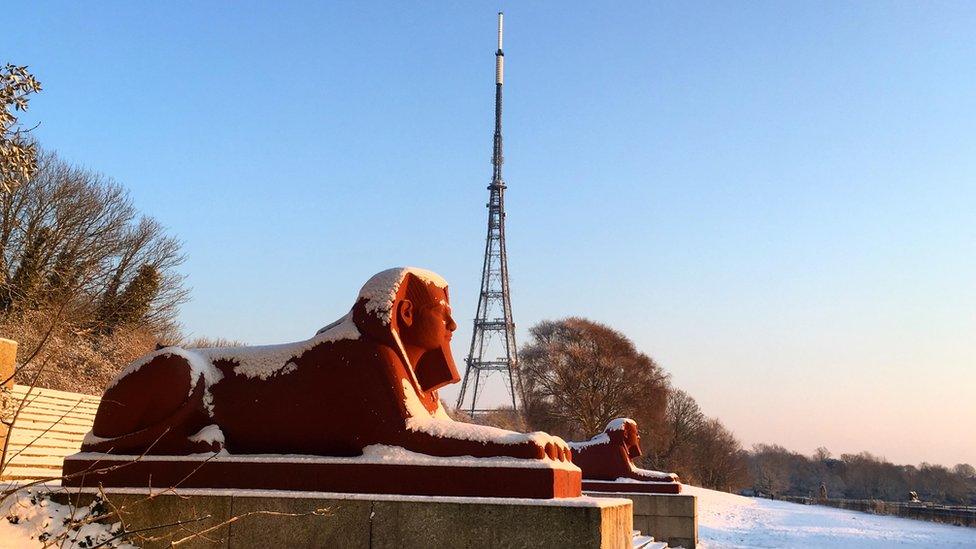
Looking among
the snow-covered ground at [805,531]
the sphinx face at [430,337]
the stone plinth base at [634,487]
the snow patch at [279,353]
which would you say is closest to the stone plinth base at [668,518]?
the stone plinth base at [634,487]

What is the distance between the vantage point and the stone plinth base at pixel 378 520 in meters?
5.54

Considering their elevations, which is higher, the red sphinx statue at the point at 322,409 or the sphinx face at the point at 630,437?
the red sphinx statue at the point at 322,409

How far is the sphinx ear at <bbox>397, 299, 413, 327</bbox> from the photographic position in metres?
6.75

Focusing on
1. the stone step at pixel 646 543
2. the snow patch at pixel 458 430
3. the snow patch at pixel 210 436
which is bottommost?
the stone step at pixel 646 543

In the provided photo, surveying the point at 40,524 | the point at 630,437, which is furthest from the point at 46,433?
the point at 630,437

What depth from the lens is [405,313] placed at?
22.3 ft

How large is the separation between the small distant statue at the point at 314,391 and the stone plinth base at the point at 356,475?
15 centimetres

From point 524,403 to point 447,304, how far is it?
32196 mm

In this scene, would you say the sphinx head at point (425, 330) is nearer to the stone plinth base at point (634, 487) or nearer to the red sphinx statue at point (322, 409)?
the red sphinx statue at point (322, 409)

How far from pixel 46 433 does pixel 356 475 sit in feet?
22.6

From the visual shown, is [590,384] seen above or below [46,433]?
above

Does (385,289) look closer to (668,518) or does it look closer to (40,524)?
(40,524)

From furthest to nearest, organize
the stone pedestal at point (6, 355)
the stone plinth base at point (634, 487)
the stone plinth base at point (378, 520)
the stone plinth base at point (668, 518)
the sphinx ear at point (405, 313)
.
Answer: the stone plinth base at point (634, 487) → the stone plinth base at point (668, 518) → the stone pedestal at point (6, 355) → the sphinx ear at point (405, 313) → the stone plinth base at point (378, 520)

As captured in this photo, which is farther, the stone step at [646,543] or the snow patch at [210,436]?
the stone step at [646,543]
